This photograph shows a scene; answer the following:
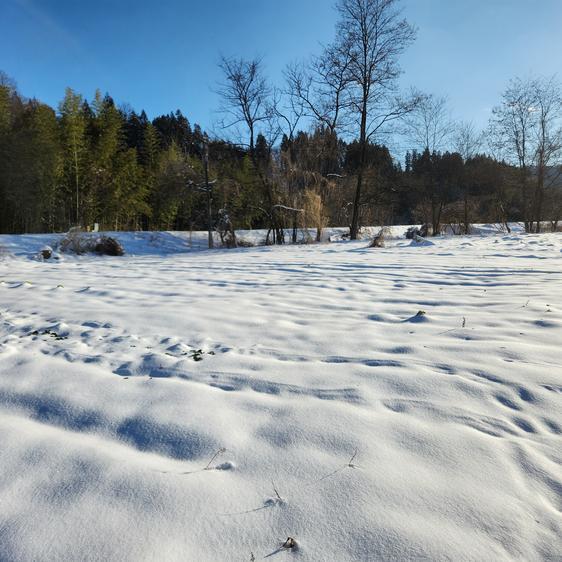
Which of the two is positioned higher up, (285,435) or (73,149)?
(73,149)

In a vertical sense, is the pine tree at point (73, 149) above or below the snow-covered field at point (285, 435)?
above

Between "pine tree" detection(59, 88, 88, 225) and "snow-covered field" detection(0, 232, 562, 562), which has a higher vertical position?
"pine tree" detection(59, 88, 88, 225)

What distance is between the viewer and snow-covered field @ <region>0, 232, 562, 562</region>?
0.78m

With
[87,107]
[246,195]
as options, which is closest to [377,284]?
[246,195]

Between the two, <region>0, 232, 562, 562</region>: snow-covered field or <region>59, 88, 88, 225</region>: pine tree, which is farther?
<region>59, 88, 88, 225</region>: pine tree

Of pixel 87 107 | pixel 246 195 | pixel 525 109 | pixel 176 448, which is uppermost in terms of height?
pixel 87 107

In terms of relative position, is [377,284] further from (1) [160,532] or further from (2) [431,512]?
(1) [160,532]

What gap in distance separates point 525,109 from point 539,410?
1635 centimetres

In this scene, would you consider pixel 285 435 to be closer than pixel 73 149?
Yes

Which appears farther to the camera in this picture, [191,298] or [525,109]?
[525,109]

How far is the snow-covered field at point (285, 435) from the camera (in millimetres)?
782

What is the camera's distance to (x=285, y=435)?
1.15 metres

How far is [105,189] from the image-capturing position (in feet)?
50.1

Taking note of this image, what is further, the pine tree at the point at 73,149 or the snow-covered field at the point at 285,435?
the pine tree at the point at 73,149
